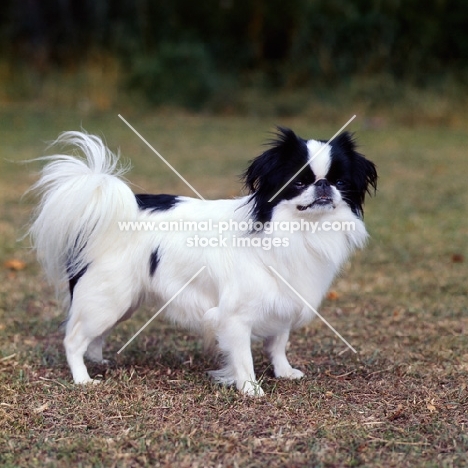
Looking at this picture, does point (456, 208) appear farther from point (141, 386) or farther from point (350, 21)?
point (350, 21)

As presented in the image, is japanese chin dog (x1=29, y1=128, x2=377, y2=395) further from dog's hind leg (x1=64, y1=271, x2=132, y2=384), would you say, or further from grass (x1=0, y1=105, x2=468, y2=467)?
grass (x1=0, y1=105, x2=468, y2=467)

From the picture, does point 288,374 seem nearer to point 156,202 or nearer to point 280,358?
point 280,358

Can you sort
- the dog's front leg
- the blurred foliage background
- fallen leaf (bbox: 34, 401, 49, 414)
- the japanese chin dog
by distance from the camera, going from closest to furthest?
fallen leaf (bbox: 34, 401, 49, 414) < the japanese chin dog < the dog's front leg < the blurred foliage background

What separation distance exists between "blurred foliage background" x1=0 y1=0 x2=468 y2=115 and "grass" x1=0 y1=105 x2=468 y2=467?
32.7 feet

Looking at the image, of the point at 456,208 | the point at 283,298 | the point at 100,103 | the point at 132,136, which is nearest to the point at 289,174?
the point at 283,298

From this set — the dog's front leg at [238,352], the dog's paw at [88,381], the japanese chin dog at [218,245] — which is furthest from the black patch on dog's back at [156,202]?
the dog's paw at [88,381]

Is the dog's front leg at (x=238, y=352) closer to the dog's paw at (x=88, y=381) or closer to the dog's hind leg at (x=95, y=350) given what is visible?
the dog's paw at (x=88, y=381)

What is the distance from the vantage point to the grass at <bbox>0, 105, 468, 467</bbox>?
2.96m

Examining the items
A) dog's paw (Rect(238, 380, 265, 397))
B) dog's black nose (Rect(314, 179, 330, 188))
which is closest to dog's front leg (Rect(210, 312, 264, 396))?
dog's paw (Rect(238, 380, 265, 397))

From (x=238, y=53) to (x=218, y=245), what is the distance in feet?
53.2

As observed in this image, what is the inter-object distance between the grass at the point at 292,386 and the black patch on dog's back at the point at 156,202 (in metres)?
0.84

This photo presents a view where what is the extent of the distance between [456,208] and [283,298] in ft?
17.4

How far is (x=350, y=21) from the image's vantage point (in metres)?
17.6

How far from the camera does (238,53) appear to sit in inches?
757
